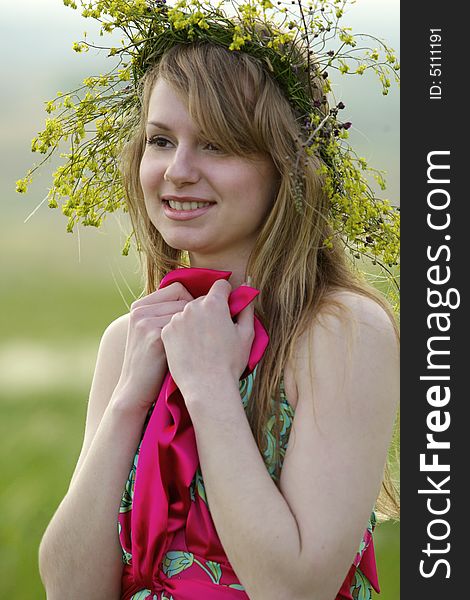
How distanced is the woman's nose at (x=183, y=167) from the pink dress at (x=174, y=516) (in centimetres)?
38

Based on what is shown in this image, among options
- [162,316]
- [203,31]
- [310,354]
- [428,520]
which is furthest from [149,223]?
[428,520]

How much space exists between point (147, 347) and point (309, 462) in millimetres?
574

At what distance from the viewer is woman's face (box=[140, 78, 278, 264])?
2422 mm

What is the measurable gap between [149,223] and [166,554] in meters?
1.05

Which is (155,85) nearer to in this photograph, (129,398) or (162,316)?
(162,316)

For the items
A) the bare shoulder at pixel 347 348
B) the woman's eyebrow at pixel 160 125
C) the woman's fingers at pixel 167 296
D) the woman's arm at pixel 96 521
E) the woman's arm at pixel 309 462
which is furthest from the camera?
the woman's fingers at pixel 167 296

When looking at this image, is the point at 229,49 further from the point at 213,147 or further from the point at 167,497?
the point at 167,497

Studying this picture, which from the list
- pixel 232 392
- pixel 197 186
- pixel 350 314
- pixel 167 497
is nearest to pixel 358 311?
pixel 350 314

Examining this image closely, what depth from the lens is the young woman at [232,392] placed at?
2121 mm

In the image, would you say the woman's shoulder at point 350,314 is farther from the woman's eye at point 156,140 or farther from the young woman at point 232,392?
the woman's eye at point 156,140

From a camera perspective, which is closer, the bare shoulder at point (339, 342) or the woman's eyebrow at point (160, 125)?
the bare shoulder at point (339, 342)

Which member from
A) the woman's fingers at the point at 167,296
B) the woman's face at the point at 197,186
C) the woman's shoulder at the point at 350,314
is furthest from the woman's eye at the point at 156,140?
the woman's shoulder at the point at 350,314

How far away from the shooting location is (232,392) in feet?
7.30

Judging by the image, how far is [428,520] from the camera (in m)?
2.52
